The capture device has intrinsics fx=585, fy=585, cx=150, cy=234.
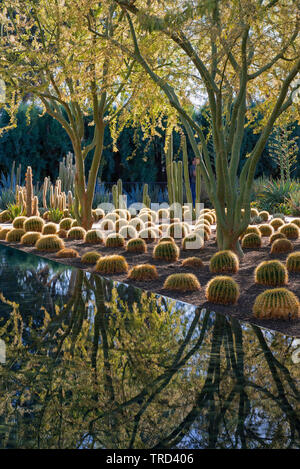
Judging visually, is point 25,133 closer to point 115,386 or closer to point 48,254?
point 48,254

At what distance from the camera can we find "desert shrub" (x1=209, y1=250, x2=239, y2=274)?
29.3 feet

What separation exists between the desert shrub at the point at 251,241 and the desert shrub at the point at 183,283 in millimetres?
3761

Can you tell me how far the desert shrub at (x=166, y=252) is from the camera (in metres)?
10.3

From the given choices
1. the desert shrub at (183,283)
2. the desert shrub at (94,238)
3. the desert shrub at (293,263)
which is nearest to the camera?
the desert shrub at (183,283)

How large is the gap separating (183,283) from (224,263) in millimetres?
1358

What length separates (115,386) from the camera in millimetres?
4191

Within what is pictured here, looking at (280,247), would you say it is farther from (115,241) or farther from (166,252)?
(115,241)

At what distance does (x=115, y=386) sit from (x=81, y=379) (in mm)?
303

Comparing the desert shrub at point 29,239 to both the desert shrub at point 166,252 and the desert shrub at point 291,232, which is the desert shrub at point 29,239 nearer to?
the desert shrub at point 166,252

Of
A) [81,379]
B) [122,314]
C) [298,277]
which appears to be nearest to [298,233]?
[298,277]

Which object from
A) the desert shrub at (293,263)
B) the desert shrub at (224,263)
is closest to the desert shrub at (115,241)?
the desert shrub at (224,263)

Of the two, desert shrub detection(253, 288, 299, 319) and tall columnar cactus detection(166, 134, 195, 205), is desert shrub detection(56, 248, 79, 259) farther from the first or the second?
tall columnar cactus detection(166, 134, 195, 205)

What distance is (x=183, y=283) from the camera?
7820 mm

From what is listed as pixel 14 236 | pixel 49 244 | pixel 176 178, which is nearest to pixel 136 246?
pixel 49 244
